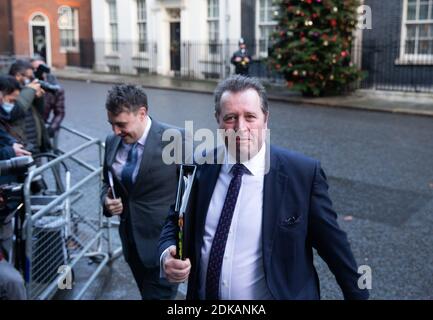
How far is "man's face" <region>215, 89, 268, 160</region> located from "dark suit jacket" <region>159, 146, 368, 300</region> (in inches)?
4.6

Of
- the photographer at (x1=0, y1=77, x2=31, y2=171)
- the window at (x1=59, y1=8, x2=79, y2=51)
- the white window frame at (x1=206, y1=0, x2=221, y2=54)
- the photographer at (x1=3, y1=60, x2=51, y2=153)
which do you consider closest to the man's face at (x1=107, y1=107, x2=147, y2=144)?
the photographer at (x1=0, y1=77, x2=31, y2=171)

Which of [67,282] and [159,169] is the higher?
[159,169]

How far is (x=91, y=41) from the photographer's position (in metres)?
28.2

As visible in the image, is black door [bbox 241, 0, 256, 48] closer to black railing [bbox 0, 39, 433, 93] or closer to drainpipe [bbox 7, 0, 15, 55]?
black railing [bbox 0, 39, 433, 93]

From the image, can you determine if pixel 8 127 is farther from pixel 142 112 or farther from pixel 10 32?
pixel 10 32

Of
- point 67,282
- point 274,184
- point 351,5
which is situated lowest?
point 67,282

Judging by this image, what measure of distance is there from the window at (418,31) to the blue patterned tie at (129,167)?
14831mm

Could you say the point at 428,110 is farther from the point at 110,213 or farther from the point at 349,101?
the point at 110,213

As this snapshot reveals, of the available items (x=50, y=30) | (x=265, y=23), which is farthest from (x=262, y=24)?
(x=50, y=30)

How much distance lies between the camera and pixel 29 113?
6.32 m

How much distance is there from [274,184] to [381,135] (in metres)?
9.39

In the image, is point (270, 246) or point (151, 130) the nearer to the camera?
point (270, 246)

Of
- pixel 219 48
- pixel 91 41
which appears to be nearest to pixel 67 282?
pixel 219 48

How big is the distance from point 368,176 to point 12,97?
4.93m
